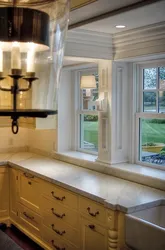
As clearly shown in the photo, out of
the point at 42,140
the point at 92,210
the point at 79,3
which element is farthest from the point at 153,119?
the point at 42,140

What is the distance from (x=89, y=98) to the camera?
15.0ft

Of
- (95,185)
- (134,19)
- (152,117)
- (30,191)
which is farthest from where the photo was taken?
(30,191)

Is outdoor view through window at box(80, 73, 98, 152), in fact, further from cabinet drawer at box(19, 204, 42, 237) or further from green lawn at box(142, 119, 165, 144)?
cabinet drawer at box(19, 204, 42, 237)

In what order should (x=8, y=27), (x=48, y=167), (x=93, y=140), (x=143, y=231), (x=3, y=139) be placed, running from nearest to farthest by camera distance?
(x=8, y=27) < (x=143, y=231) < (x=48, y=167) < (x=93, y=140) < (x=3, y=139)

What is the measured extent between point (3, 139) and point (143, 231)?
3.22m

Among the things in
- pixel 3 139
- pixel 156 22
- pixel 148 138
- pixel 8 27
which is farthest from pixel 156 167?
pixel 8 27

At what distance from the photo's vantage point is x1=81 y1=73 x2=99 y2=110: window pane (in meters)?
4.41

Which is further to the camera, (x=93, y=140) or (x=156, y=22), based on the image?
(x=93, y=140)

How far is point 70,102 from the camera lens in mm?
4777

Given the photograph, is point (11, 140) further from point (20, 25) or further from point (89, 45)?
point (20, 25)

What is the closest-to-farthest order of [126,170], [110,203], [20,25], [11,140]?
[20,25], [110,203], [126,170], [11,140]

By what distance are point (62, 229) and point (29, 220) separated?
2.57 feet

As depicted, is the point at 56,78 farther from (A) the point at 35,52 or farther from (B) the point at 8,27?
(B) the point at 8,27

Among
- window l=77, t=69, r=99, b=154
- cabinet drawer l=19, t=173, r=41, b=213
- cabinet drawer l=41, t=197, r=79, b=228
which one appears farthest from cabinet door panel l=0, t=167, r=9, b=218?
window l=77, t=69, r=99, b=154
